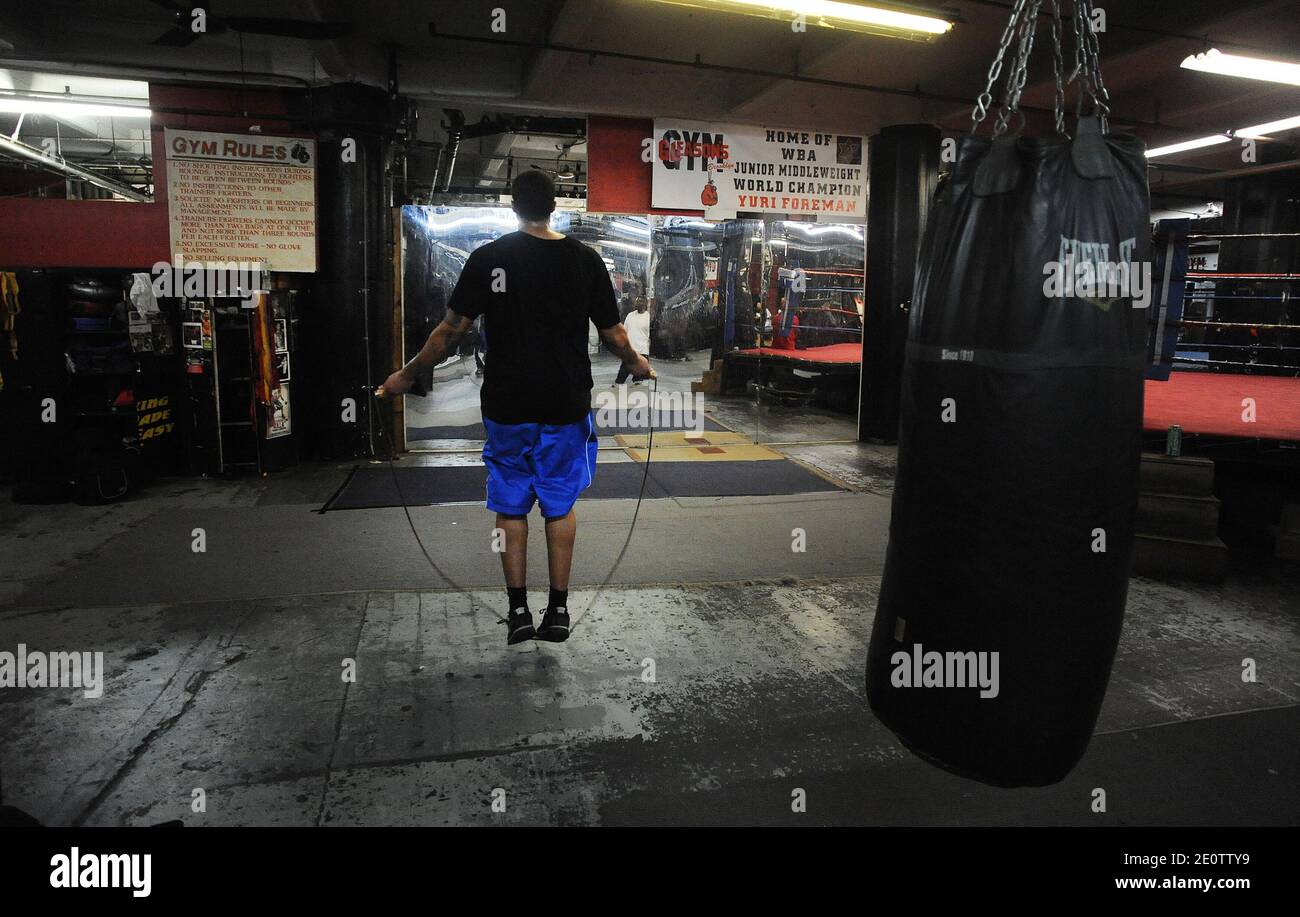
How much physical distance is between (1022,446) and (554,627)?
2.16 meters

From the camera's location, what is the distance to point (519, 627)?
130 inches

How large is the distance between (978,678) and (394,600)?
2992 mm

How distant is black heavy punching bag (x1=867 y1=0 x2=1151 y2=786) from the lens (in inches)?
63.8

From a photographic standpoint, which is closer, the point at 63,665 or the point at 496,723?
the point at 496,723

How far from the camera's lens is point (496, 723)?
2.79 metres

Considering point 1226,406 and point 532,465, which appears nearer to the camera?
point 532,465

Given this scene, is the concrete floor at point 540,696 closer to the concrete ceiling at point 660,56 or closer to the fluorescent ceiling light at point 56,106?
the concrete ceiling at point 660,56

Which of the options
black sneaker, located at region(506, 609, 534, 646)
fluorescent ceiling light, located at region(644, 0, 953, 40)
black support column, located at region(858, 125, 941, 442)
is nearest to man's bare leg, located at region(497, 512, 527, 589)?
black sneaker, located at region(506, 609, 534, 646)

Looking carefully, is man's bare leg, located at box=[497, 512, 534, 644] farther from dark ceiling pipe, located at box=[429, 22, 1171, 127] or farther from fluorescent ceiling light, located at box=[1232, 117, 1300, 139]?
fluorescent ceiling light, located at box=[1232, 117, 1300, 139]

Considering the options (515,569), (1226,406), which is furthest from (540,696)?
(1226,406)

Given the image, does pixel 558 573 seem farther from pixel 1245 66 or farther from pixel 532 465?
pixel 1245 66

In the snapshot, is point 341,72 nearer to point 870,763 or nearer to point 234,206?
point 234,206

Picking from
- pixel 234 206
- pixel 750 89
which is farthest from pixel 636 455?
pixel 234 206
